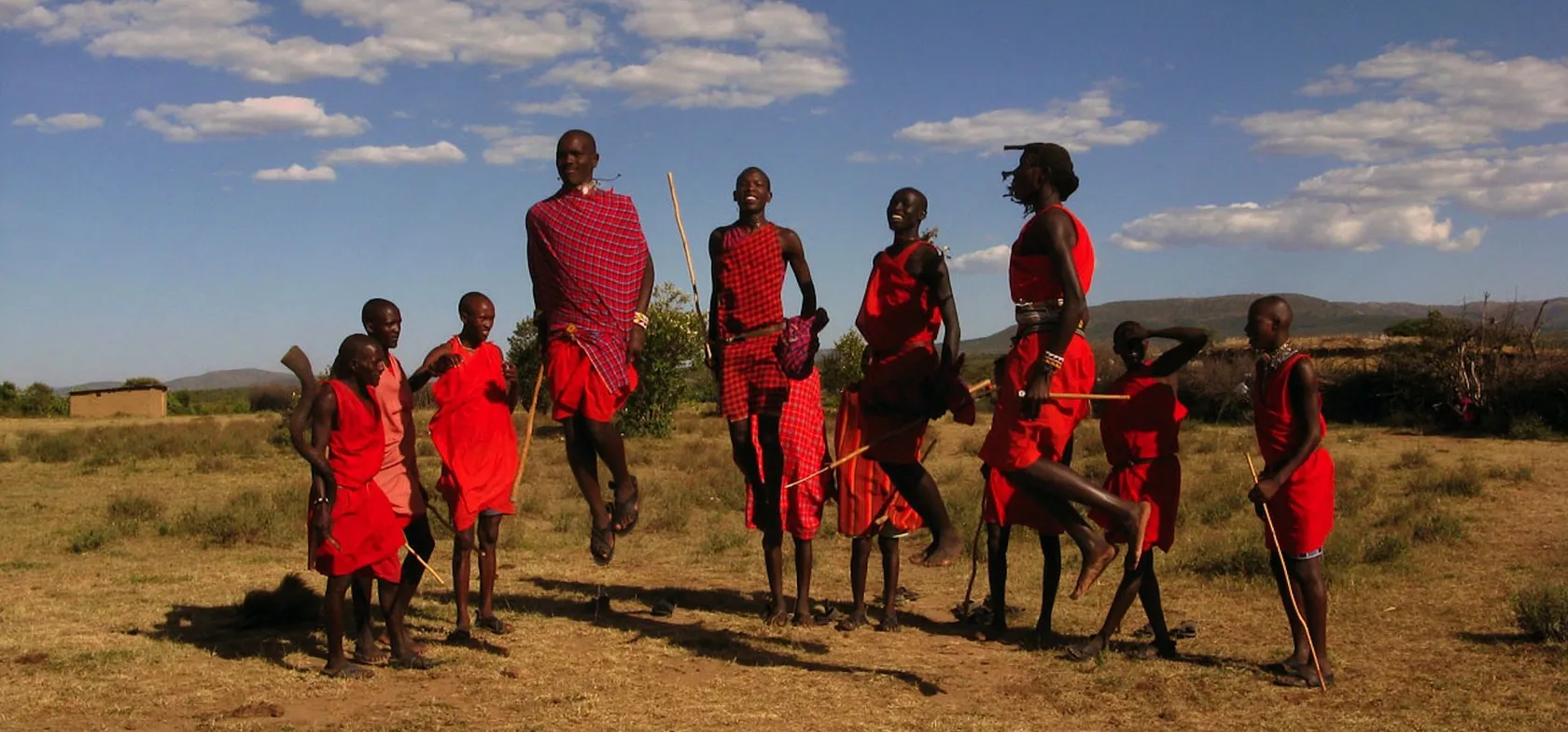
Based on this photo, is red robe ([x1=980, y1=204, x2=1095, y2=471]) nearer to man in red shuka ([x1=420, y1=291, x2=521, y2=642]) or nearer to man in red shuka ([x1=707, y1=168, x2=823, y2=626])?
man in red shuka ([x1=707, y1=168, x2=823, y2=626])

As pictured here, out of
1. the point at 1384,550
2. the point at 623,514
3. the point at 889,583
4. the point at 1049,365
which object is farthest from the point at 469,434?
the point at 1384,550

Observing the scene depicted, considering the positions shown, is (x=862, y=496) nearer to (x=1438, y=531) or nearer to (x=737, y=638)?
(x=737, y=638)

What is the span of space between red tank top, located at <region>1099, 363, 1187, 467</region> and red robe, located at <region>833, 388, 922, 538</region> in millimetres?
1448

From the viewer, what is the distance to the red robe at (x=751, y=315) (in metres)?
7.43

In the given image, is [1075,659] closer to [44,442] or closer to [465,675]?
[465,675]

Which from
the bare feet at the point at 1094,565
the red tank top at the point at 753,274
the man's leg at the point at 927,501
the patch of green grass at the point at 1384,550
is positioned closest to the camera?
the bare feet at the point at 1094,565

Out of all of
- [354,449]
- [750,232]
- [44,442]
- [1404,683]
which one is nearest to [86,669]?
[354,449]

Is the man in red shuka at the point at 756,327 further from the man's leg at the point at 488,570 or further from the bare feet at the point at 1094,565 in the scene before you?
the bare feet at the point at 1094,565

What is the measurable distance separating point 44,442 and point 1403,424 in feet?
76.2

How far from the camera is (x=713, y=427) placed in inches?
1062

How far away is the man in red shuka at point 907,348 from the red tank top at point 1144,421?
29.6 inches

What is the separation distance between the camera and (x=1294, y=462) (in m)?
5.82

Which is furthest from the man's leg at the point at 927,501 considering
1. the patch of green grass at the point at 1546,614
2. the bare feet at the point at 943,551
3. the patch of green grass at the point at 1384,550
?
the patch of green grass at the point at 1384,550

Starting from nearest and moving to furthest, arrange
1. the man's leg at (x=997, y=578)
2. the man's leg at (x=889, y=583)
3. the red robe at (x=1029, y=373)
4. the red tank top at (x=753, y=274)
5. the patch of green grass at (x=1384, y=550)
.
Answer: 1. the red robe at (x=1029, y=373)
2. the man's leg at (x=997, y=578)
3. the red tank top at (x=753, y=274)
4. the man's leg at (x=889, y=583)
5. the patch of green grass at (x=1384, y=550)
